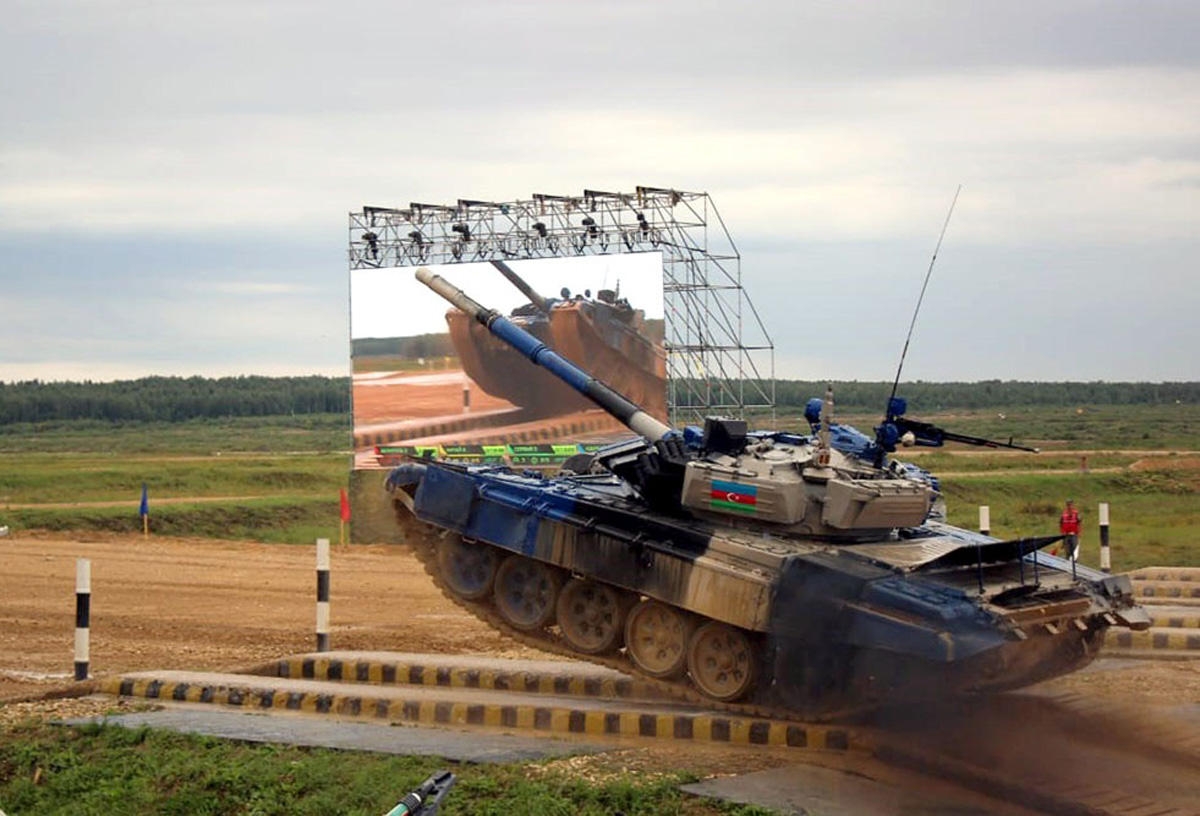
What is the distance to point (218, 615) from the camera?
79.8 ft

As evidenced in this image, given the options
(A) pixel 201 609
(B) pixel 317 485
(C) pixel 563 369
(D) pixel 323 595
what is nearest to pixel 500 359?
(A) pixel 201 609

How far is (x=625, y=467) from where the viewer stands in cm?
1764

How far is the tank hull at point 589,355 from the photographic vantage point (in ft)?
112

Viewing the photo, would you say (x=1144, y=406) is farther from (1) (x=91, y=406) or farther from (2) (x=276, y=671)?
(2) (x=276, y=671)

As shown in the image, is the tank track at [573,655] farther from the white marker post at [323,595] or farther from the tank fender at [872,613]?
the white marker post at [323,595]

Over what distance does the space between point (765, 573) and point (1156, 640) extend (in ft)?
21.0

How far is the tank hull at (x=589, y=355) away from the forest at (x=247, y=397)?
63908 mm

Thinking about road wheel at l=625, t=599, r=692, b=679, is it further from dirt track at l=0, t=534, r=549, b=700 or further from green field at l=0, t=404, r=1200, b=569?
green field at l=0, t=404, r=1200, b=569

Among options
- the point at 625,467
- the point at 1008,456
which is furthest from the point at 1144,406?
the point at 625,467

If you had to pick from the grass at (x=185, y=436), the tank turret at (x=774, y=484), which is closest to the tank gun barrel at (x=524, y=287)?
the tank turret at (x=774, y=484)

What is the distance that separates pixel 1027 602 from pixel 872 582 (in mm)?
1293

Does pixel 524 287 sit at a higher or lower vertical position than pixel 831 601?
higher

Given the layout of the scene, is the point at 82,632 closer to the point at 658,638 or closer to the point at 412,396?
the point at 658,638

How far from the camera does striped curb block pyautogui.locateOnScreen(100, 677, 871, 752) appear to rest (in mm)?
14562
